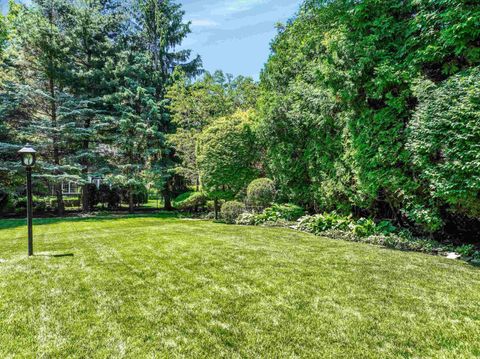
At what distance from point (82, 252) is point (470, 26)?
846 cm

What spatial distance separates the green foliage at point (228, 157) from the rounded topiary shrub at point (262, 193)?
1117 millimetres

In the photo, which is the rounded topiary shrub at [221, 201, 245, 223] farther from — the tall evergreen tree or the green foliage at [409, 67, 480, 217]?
the tall evergreen tree

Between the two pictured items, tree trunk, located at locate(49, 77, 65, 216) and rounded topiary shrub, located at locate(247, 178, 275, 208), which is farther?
tree trunk, located at locate(49, 77, 65, 216)

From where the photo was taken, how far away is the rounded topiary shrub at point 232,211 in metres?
10.3

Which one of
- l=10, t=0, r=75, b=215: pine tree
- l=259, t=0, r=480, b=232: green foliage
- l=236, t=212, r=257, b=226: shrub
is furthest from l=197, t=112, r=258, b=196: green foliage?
l=10, t=0, r=75, b=215: pine tree

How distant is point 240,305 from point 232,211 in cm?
718

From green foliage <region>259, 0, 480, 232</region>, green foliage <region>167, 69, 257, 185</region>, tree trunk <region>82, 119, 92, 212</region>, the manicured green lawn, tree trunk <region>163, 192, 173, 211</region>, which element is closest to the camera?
the manicured green lawn

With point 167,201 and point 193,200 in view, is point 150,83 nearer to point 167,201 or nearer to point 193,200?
point 167,201

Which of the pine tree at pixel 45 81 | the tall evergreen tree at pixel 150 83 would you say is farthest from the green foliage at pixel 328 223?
the pine tree at pixel 45 81

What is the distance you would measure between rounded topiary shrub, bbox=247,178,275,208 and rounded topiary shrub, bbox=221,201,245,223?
→ 18.0 inches

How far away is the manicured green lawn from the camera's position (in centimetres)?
237

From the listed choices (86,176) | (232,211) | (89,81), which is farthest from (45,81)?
(232,211)

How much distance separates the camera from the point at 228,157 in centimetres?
1112

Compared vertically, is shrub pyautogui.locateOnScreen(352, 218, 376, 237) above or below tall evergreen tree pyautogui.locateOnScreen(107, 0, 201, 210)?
below
